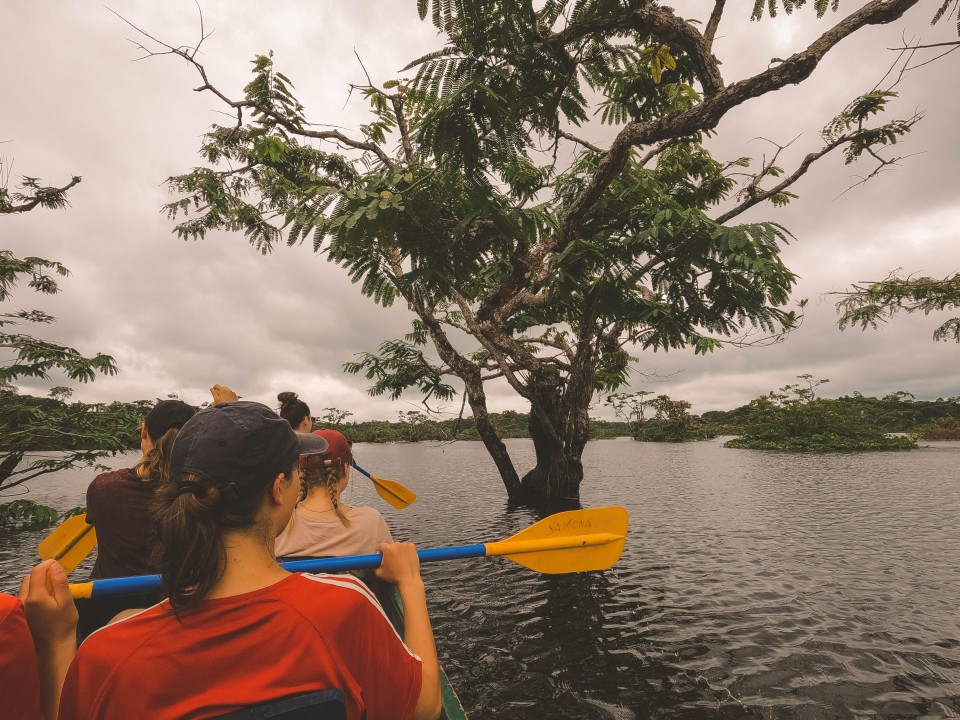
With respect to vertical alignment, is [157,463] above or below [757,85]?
below

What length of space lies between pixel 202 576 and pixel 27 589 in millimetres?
917

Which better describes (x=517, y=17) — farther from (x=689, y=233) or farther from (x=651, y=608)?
(x=651, y=608)

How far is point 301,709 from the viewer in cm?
105

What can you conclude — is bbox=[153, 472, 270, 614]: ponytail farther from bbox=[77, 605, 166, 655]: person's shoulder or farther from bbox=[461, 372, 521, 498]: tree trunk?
bbox=[461, 372, 521, 498]: tree trunk

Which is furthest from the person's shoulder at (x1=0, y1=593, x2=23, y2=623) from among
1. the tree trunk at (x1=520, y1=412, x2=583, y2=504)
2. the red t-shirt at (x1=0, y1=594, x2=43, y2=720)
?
the tree trunk at (x1=520, y1=412, x2=583, y2=504)

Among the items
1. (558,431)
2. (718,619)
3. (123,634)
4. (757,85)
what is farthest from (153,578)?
(558,431)

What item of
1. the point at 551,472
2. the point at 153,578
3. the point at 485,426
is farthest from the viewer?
the point at 551,472

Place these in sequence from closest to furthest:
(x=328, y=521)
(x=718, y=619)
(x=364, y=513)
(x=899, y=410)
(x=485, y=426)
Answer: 1. (x=328, y=521)
2. (x=364, y=513)
3. (x=718, y=619)
4. (x=485, y=426)
5. (x=899, y=410)

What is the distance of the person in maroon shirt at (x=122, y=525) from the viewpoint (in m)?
2.92

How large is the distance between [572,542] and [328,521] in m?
1.69

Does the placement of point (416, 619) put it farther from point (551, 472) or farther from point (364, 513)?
point (551, 472)

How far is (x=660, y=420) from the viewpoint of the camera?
73.5m

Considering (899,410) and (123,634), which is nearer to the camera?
(123,634)

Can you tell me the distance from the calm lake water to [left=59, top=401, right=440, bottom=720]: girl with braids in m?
3.90
